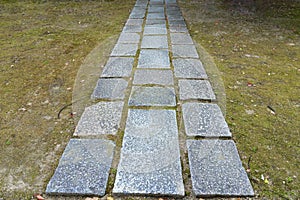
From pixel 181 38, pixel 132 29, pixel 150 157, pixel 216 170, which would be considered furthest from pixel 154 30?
pixel 216 170

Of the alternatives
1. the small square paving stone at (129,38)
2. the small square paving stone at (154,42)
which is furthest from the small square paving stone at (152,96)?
the small square paving stone at (129,38)

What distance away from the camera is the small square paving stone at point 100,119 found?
1648mm

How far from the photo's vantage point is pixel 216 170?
4.42ft

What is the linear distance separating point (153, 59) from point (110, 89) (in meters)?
0.78

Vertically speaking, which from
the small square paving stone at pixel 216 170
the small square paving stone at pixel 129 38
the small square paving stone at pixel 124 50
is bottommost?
the small square paving stone at pixel 216 170

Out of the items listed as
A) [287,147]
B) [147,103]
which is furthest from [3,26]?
[287,147]

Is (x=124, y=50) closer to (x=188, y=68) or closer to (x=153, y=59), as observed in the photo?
(x=153, y=59)

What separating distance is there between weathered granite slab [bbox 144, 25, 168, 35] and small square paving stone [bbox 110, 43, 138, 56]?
1.79 feet

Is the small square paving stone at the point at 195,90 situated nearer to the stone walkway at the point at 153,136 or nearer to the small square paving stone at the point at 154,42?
the stone walkway at the point at 153,136

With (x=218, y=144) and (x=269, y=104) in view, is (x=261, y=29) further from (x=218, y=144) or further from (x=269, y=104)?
(x=218, y=144)

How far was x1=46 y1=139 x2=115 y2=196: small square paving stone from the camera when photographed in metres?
1.25

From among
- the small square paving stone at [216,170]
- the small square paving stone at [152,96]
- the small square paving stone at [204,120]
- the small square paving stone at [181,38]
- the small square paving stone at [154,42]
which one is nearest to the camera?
the small square paving stone at [216,170]

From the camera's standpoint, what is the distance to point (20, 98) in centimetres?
205

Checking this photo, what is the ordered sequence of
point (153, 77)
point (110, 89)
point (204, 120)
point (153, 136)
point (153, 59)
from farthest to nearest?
1. point (153, 59)
2. point (153, 77)
3. point (110, 89)
4. point (204, 120)
5. point (153, 136)
